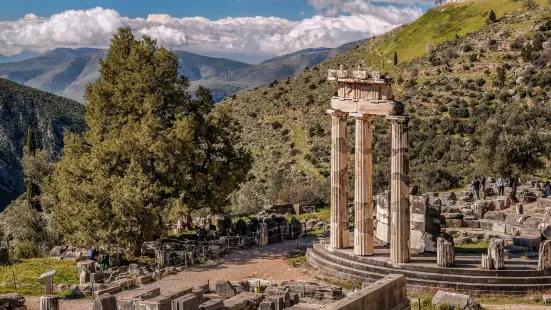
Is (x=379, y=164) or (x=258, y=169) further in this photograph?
(x=258, y=169)

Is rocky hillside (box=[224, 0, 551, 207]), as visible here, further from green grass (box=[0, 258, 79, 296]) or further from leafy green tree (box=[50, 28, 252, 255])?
green grass (box=[0, 258, 79, 296])

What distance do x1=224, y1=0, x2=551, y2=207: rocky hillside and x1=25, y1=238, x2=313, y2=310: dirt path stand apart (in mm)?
22166

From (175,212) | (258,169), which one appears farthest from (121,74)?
(258,169)

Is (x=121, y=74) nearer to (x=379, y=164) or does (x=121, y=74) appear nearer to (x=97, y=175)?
(x=97, y=175)

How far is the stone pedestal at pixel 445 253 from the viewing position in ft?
76.7

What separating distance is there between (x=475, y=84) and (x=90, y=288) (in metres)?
57.9

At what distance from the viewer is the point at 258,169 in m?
67.2

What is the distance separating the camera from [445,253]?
2347 centimetres

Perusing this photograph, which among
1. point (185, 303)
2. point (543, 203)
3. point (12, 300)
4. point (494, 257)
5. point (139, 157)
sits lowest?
point (12, 300)

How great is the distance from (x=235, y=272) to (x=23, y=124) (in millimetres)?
113767

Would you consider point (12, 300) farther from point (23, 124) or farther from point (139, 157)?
point (23, 124)

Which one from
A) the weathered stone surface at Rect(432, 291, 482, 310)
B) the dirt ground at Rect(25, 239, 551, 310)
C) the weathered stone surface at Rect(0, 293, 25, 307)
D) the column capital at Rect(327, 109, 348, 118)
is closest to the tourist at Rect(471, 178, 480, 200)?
the dirt ground at Rect(25, 239, 551, 310)

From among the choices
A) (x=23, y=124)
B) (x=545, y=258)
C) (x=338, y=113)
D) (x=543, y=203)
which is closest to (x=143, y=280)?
(x=338, y=113)

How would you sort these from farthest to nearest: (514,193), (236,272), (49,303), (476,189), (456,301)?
(476,189)
(514,193)
(236,272)
(49,303)
(456,301)
